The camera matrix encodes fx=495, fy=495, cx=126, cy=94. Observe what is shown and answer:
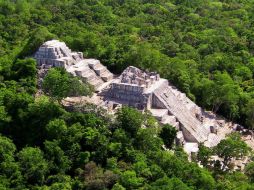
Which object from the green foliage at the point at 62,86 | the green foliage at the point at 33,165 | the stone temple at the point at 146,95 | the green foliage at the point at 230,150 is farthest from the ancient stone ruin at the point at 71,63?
the green foliage at the point at 230,150

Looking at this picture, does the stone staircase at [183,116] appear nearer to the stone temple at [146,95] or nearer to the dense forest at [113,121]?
the stone temple at [146,95]

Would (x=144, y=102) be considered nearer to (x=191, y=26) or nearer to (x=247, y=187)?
(x=247, y=187)

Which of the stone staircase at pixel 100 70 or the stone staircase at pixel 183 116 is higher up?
the stone staircase at pixel 100 70

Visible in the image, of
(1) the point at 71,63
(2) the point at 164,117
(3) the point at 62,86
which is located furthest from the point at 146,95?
(1) the point at 71,63

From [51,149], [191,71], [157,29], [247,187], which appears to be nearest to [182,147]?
[247,187]

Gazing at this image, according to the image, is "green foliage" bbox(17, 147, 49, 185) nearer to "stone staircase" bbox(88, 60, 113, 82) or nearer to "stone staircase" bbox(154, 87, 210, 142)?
"stone staircase" bbox(154, 87, 210, 142)

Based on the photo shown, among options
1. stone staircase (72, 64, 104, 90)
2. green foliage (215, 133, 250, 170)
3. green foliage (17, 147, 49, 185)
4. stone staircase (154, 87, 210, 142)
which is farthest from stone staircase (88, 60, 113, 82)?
green foliage (215, 133, 250, 170)
